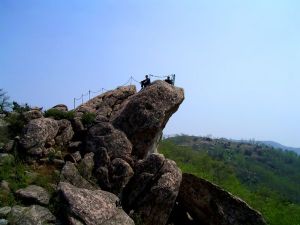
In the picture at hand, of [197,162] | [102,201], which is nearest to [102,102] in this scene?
[102,201]

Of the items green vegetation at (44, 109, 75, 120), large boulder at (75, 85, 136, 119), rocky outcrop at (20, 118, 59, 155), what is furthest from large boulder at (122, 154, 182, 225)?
green vegetation at (44, 109, 75, 120)

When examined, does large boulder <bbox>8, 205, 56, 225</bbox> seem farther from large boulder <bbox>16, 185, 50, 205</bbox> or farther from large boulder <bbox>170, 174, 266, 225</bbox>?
large boulder <bbox>170, 174, 266, 225</bbox>

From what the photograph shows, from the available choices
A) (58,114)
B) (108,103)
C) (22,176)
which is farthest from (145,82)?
(22,176)

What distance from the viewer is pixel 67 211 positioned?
24.1 meters

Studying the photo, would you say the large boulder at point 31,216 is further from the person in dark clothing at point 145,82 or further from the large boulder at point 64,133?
the person in dark clothing at point 145,82

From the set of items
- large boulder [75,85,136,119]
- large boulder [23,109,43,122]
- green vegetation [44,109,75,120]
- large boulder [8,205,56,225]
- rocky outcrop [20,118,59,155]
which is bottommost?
large boulder [8,205,56,225]

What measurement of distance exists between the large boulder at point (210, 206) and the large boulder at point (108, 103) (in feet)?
28.4

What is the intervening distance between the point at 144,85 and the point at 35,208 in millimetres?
16792

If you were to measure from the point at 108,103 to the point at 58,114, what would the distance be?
203 inches

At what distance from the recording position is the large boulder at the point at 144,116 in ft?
107

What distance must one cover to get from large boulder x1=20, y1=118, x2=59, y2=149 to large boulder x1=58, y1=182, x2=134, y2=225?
497 cm

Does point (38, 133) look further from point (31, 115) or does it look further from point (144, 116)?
point (144, 116)

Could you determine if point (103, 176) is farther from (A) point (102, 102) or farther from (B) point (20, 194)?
(A) point (102, 102)

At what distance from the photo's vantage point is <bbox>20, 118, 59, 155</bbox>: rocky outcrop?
29266mm
